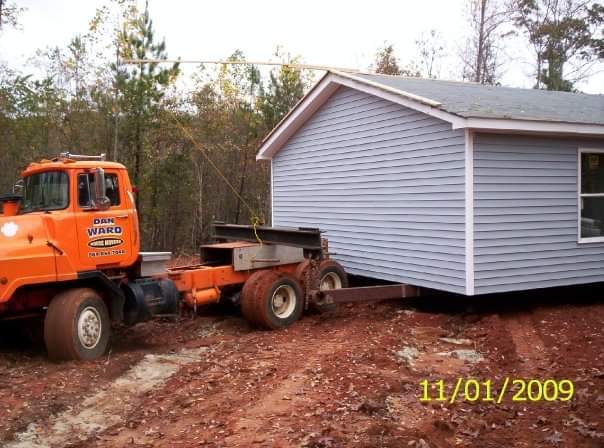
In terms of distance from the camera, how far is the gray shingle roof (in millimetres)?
9307

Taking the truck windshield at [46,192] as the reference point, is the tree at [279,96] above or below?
above

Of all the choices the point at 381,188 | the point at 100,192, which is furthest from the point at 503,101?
the point at 100,192

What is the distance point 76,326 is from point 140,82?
10747mm

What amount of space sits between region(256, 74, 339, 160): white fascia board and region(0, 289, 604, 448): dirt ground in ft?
16.0

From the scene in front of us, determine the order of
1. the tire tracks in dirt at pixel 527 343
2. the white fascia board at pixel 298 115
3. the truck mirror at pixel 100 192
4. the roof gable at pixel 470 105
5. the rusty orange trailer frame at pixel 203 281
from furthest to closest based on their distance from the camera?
the white fascia board at pixel 298 115 < the roof gable at pixel 470 105 < the rusty orange trailer frame at pixel 203 281 < the truck mirror at pixel 100 192 < the tire tracks in dirt at pixel 527 343

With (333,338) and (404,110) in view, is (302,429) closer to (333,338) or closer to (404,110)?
(333,338)

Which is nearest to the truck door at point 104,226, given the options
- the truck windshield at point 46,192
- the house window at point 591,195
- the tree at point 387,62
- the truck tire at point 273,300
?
the truck windshield at point 46,192

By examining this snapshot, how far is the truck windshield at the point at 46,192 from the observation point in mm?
7398

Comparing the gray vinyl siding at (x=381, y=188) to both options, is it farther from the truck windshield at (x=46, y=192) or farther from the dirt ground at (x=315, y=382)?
the truck windshield at (x=46, y=192)

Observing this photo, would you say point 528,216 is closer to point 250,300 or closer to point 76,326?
point 250,300

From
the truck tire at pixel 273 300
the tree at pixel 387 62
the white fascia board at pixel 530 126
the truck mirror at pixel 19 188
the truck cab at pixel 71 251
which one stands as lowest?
the truck tire at pixel 273 300

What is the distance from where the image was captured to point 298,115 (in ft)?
43.4

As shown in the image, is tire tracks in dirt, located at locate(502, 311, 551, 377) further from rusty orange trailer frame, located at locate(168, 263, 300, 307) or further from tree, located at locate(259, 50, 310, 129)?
tree, located at locate(259, 50, 310, 129)
